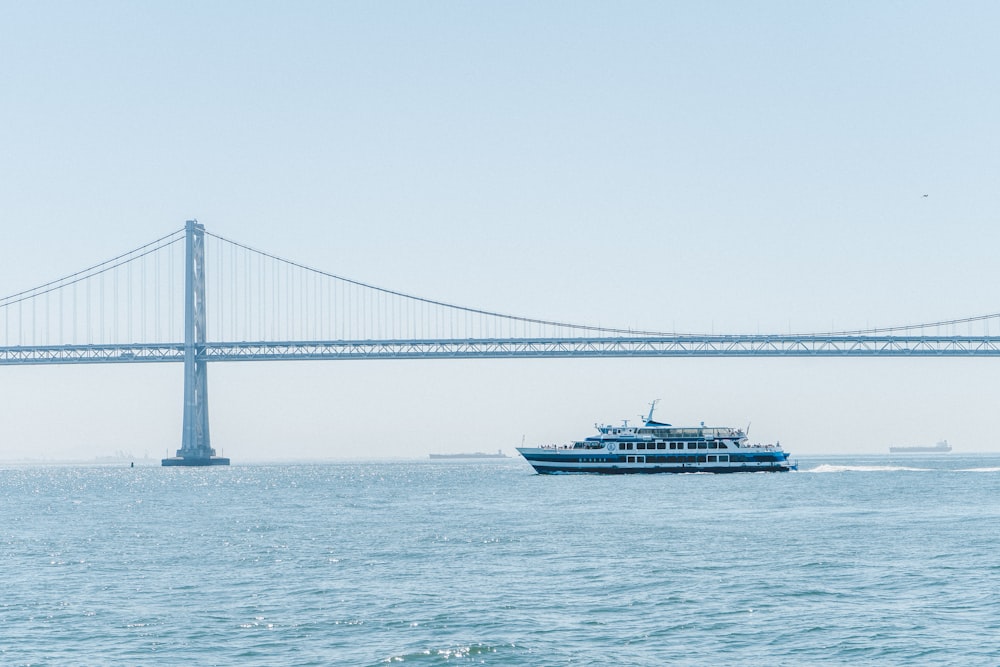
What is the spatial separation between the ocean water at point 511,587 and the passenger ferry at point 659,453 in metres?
42.5

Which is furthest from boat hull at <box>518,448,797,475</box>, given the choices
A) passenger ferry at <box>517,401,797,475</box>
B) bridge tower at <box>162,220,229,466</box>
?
bridge tower at <box>162,220,229,466</box>

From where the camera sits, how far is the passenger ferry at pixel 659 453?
10138 cm

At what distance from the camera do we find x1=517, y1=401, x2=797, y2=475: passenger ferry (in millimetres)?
101375

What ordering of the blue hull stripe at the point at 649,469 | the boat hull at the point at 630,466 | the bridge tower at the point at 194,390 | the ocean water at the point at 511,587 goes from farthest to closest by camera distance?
the bridge tower at the point at 194,390
the boat hull at the point at 630,466
the blue hull stripe at the point at 649,469
the ocean water at the point at 511,587

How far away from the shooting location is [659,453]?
4008 inches

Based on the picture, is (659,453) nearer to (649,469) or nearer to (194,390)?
(649,469)

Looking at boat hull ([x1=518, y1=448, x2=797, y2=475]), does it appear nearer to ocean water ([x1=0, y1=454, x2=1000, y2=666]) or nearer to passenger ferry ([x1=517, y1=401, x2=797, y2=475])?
passenger ferry ([x1=517, y1=401, x2=797, y2=475])

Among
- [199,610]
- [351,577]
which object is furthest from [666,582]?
[199,610]

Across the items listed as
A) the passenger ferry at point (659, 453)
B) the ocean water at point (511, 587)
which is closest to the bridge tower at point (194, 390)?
the passenger ferry at point (659, 453)

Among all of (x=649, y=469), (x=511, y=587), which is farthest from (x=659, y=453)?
(x=511, y=587)

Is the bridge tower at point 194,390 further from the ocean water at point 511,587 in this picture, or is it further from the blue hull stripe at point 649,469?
the ocean water at point 511,587

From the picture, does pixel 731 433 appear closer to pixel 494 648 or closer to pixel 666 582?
pixel 666 582

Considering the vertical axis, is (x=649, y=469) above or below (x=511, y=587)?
above

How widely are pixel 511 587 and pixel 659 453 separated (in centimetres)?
7118
